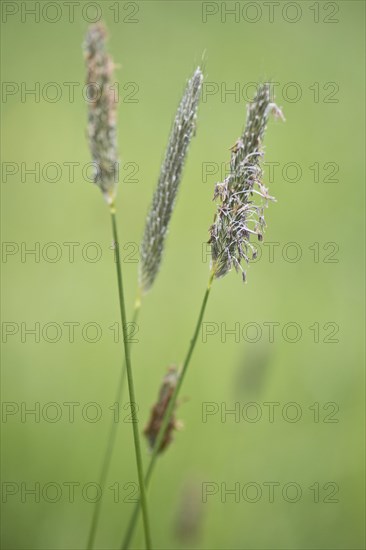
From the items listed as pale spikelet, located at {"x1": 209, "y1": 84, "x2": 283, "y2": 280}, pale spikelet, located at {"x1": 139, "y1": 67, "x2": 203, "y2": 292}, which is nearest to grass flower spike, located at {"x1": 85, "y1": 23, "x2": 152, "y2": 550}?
pale spikelet, located at {"x1": 139, "y1": 67, "x2": 203, "y2": 292}

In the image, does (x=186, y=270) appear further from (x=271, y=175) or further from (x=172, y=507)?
(x=172, y=507)

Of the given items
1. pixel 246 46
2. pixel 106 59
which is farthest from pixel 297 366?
pixel 246 46

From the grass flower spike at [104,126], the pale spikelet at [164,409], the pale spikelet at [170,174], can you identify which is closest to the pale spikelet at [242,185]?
the pale spikelet at [170,174]

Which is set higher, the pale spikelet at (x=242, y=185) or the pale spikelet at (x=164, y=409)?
the pale spikelet at (x=242, y=185)

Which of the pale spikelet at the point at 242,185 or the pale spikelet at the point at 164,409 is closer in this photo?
the pale spikelet at the point at 242,185

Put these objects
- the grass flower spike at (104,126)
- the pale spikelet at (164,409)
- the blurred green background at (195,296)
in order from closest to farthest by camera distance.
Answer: the grass flower spike at (104,126) < the pale spikelet at (164,409) < the blurred green background at (195,296)

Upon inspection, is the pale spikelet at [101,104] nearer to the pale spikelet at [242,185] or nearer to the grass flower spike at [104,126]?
the grass flower spike at [104,126]
